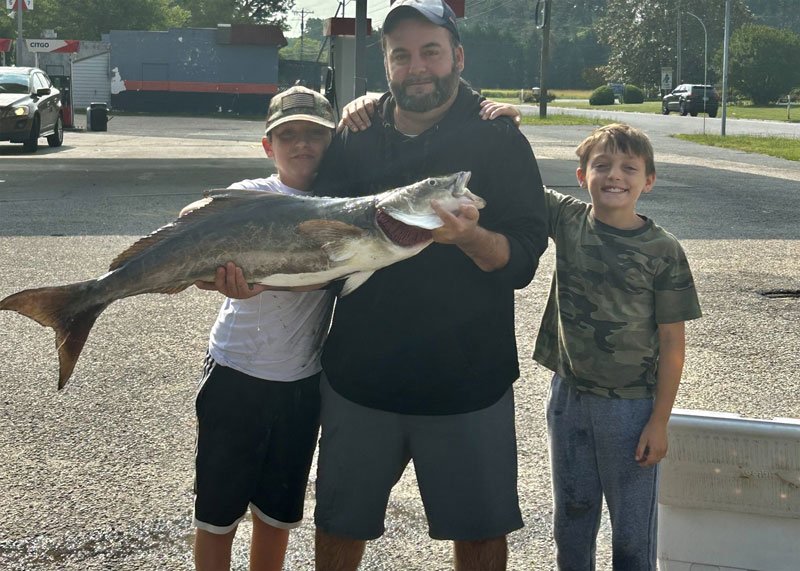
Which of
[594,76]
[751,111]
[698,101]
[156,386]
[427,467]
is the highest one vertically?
[594,76]

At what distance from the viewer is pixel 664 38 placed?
4250 inches

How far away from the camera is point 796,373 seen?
6.14 metres

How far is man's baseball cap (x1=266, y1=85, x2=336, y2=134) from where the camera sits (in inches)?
124

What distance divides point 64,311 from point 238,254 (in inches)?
20.5

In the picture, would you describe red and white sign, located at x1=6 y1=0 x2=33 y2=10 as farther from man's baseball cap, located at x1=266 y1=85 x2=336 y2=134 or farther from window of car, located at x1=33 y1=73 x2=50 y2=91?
man's baseball cap, located at x1=266 y1=85 x2=336 y2=134

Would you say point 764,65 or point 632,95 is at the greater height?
point 764,65

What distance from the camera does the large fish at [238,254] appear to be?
2.65 m

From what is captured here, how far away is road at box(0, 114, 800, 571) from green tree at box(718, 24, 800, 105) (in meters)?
65.2

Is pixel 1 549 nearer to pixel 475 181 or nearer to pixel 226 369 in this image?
pixel 226 369

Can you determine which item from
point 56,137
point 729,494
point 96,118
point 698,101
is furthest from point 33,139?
point 698,101

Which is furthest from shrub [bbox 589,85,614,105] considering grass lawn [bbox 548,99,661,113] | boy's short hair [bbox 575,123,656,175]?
boy's short hair [bbox 575,123,656,175]

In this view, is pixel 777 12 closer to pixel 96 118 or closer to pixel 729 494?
pixel 96 118

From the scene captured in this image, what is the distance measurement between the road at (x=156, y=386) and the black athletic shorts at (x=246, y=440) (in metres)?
0.74

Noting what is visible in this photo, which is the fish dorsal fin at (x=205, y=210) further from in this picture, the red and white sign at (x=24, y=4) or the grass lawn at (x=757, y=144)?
the red and white sign at (x=24, y=4)
